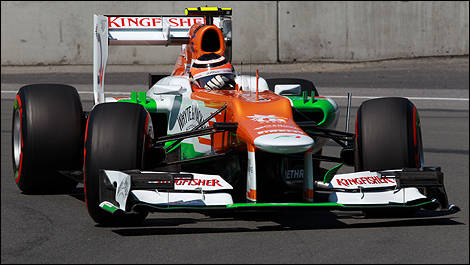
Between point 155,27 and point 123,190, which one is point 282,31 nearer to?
point 155,27

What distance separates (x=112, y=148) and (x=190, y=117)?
1209 millimetres

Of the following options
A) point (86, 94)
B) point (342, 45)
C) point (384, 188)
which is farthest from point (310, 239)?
point (342, 45)

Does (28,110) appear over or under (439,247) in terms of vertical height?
over

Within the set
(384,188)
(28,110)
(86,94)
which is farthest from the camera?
(86,94)

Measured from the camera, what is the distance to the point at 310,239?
651 cm

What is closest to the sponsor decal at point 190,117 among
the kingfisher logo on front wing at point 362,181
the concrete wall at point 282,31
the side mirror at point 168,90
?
the side mirror at point 168,90

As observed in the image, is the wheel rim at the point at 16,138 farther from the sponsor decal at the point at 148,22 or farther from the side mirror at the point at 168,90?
the sponsor decal at the point at 148,22

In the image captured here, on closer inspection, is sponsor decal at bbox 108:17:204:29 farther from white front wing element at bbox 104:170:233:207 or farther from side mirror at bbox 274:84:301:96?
white front wing element at bbox 104:170:233:207

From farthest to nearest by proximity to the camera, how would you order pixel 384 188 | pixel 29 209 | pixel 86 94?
pixel 86 94
pixel 29 209
pixel 384 188

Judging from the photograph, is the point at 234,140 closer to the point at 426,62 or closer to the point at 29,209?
the point at 29,209

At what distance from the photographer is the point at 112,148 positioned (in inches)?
265

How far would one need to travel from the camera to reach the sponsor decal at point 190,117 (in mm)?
7738

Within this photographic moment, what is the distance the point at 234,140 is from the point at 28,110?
2.01 m

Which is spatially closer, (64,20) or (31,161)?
(31,161)
